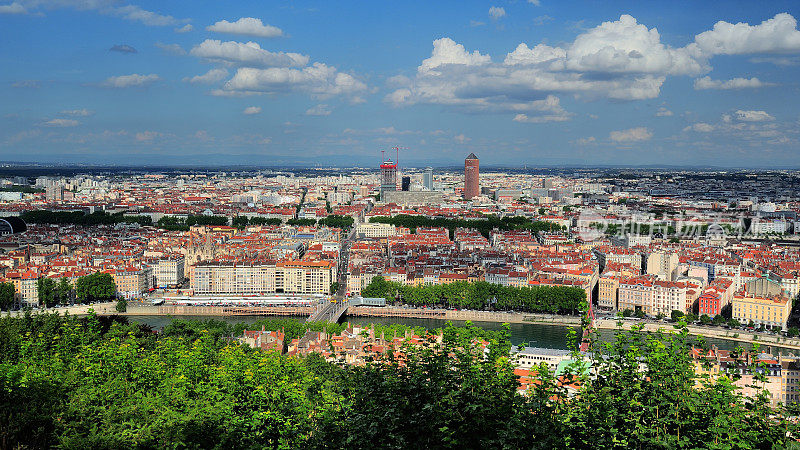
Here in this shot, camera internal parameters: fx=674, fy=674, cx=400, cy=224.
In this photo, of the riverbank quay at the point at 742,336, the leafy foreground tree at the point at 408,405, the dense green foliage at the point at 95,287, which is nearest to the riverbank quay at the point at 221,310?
the dense green foliage at the point at 95,287

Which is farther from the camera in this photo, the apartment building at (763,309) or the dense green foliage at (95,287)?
the dense green foliage at (95,287)

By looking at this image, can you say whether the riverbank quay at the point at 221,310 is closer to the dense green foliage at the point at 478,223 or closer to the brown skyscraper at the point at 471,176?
the dense green foliage at the point at 478,223

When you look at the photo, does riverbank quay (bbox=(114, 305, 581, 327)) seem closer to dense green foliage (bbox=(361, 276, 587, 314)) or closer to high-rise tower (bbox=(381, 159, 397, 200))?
dense green foliage (bbox=(361, 276, 587, 314))

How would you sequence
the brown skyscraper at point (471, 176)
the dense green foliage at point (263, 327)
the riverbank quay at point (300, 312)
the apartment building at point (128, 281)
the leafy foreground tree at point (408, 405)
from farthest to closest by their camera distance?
1. the brown skyscraper at point (471, 176)
2. the apartment building at point (128, 281)
3. the riverbank quay at point (300, 312)
4. the dense green foliage at point (263, 327)
5. the leafy foreground tree at point (408, 405)

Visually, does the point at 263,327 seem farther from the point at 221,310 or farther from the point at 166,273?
the point at 166,273

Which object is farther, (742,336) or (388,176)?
(388,176)

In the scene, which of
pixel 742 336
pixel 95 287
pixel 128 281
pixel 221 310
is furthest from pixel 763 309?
pixel 95 287
